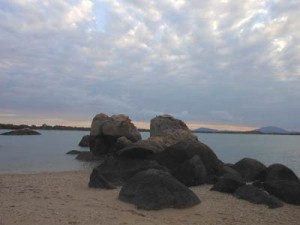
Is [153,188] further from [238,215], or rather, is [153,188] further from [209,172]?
[209,172]

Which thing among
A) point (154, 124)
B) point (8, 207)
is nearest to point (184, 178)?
point (8, 207)

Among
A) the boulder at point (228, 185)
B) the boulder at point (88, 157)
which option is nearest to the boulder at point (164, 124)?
the boulder at point (88, 157)

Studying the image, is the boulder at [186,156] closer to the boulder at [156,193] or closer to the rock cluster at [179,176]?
the rock cluster at [179,176]

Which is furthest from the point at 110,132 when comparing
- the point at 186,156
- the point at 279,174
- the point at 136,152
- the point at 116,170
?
the point at 279,174

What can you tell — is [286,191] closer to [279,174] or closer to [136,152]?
[279,174]

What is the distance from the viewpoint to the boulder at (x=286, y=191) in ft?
51.0

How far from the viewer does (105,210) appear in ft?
38.5

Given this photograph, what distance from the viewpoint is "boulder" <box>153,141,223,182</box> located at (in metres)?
20.8

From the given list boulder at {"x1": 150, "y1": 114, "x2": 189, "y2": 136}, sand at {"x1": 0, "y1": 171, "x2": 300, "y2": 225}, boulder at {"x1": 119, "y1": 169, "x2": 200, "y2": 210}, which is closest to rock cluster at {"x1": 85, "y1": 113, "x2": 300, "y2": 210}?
boulder at {"x1": 119, "y1": 169, "x2": 200, "y2": 210}

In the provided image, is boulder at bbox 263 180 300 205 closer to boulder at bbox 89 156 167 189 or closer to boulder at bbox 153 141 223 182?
boulder at bbox 89 156 167 189

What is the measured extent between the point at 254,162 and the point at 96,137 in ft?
64.7

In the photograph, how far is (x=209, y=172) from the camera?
2181 centimetres

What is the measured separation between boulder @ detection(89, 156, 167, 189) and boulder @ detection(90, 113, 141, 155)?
57.5ft

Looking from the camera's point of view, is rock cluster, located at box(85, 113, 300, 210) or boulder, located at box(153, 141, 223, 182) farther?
boulder, located at box(153, 141, 223, 182)
